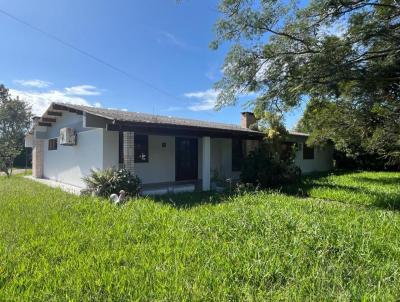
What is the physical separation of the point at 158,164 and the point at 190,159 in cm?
206

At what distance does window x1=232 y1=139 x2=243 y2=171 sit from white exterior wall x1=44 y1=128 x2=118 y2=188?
7.20 meters

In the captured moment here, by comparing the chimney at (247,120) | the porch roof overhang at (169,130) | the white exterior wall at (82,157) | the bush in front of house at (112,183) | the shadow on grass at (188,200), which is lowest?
the shadow on grass at (188,200)

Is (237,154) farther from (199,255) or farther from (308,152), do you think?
(199,255)

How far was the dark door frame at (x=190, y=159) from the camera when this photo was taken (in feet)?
46.0

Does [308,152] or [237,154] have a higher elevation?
[308,152]

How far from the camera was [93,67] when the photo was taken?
52.1 ft

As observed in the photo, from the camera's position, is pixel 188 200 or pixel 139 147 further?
pixel 139 147

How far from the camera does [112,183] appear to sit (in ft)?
31.6

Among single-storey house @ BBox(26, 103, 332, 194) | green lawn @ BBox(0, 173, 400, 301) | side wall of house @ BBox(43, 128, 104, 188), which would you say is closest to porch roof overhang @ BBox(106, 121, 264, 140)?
single-storey house @ BBox(26, 103, 332, 194)

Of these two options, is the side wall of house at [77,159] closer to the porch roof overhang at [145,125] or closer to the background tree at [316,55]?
the porch roof overhang at [145,125]

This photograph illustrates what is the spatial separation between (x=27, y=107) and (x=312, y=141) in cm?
4275

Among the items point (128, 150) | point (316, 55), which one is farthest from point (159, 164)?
point (316, 55)

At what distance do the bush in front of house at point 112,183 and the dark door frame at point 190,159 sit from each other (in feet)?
13.6

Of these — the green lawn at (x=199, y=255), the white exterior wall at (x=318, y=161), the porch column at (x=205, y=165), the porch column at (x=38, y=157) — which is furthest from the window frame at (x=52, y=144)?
the white exterior wall at (x=318, y=161)
